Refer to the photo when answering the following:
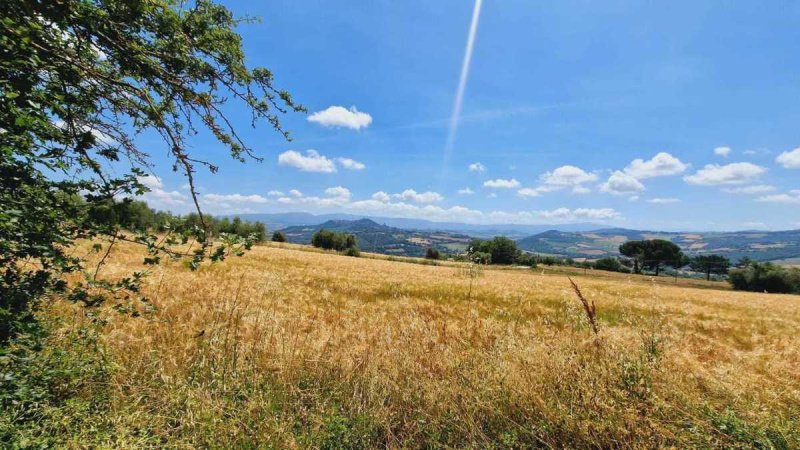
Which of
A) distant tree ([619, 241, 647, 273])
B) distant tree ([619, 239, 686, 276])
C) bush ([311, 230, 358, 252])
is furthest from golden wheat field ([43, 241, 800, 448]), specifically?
distant tree ([619, 241, 647, 273])

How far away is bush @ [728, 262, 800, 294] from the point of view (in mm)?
103688

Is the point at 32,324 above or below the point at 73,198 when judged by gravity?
below

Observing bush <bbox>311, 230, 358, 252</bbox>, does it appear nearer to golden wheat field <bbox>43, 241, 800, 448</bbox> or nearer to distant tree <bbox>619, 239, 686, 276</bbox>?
distant tree <bbox>619, 239, 686, 276</bbox>

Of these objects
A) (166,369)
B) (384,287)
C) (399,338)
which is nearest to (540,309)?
(384,287)

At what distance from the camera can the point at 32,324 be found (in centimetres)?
374

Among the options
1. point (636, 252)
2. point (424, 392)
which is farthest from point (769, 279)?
point (424, 392)

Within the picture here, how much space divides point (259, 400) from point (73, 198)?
10.3 ft

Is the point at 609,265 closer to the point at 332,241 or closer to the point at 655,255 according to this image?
the point at 655,255

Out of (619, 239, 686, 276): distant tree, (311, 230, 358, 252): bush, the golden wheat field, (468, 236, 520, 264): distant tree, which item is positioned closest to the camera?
the golden wheat field

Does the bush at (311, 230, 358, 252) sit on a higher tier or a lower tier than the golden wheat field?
lower

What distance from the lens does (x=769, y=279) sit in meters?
105

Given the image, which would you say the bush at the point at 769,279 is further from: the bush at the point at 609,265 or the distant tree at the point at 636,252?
the distant tree at the point at 636,252

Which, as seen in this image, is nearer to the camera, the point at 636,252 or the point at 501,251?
the point at 501,251

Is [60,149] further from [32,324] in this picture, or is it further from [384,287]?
[384,287]
